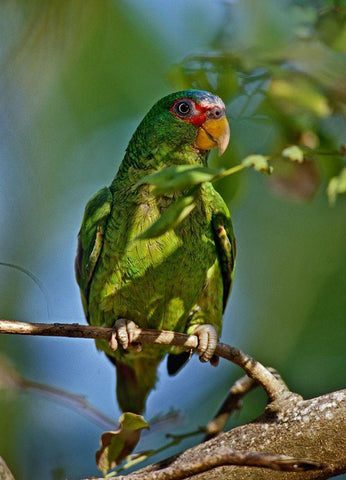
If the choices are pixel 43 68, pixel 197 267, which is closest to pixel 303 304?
pixel 197 267

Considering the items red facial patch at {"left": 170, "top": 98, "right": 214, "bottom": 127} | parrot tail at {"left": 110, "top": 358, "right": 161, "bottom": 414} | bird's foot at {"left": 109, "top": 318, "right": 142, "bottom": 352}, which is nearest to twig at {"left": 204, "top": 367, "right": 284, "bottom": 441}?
parrot tail at {"left": 110, "top": 358, "right": 161, "bottom": 414}

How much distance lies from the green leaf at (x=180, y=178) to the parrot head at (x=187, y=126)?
49.9 inches

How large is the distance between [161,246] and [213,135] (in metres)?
0.57

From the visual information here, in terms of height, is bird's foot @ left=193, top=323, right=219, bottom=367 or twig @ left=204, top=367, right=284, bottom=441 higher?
bird's foot @ left=193, top=323, right=219, bottom=367

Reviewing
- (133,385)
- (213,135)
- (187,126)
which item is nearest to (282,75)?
(213,135)

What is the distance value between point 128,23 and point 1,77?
1.97ft

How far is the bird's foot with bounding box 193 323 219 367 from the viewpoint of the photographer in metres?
2.66

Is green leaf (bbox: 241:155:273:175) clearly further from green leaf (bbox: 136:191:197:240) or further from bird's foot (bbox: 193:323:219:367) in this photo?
bird's foot (bbox: 193:323:219:367)

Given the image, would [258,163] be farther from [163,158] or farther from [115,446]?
[115,446]

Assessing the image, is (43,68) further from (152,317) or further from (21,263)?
(21,263)

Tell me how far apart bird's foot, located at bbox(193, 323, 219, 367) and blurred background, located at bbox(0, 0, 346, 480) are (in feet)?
2.06

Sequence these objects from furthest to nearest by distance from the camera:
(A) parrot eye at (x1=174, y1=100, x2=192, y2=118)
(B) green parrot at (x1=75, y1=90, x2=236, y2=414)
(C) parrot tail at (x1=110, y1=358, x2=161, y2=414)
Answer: (C) parrot tail at (x1=110, y1=358, x2=161, y2=414)
(A) parrot eye at (x1=174, y1=100, x2=192, y2=118)
(B) green parrot at (x1=75, y1=90, x2=236, y2=414)

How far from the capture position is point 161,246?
112 inches

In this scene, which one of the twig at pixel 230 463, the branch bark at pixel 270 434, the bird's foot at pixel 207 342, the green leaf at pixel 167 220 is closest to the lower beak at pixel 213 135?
the bird's foot at pixel 207 342
